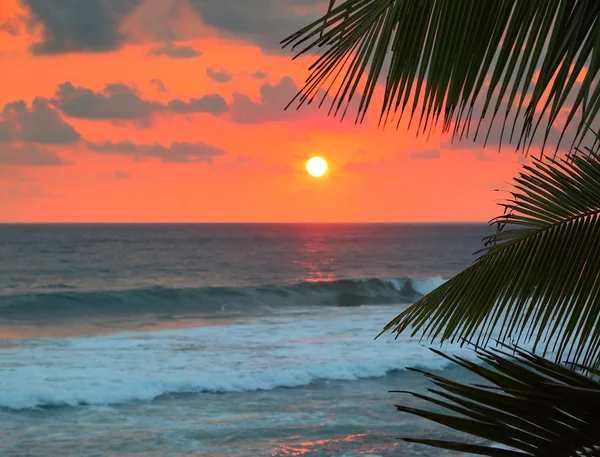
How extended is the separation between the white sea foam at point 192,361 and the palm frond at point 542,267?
1144 centimetres

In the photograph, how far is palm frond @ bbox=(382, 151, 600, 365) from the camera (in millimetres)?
2062

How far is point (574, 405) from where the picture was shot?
34.4 inches

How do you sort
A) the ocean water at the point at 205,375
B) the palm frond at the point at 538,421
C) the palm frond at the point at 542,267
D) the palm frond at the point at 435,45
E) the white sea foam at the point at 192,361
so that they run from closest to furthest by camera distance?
1. the palm frond at the point at 538,421
2. the palm frond at the point at 435,45
3. the palm frond at the point at 542,267
4. the ocean water at the point at 205,375
5. the white sea foam at the point at 192,361

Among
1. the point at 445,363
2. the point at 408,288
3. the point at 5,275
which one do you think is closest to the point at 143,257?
the point at 5,275

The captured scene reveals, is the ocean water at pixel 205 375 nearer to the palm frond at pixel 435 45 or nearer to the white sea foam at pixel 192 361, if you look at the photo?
the white sea foam at pixel 192 361

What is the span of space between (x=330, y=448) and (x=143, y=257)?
56592mm

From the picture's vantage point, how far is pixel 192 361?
16328 millimetres

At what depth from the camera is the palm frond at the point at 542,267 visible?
6.77ft

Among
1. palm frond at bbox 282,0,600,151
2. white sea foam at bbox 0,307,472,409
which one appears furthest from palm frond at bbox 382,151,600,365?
white sea foam at bbox 0,307,472,409

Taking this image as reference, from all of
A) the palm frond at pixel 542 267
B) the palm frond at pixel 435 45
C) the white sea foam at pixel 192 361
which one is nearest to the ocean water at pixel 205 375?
the white sea foam at pixel 192 361

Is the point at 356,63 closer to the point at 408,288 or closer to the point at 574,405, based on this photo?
the point at 574,405

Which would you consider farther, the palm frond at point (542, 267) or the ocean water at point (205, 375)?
the ocean water at point (205, 375)

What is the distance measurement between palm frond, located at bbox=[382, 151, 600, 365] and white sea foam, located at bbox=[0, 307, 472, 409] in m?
11.4

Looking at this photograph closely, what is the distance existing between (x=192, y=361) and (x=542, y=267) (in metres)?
14.7
